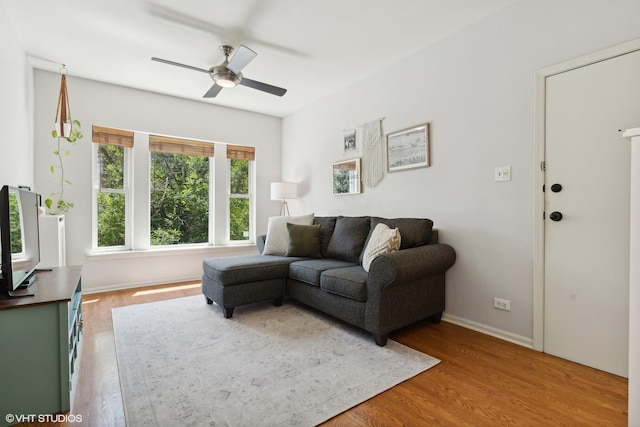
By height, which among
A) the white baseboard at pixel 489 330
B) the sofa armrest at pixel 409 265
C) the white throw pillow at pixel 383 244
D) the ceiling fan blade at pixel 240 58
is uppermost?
the ceiling fan blade at pixel 240 58

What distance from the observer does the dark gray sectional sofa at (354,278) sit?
7.44ft

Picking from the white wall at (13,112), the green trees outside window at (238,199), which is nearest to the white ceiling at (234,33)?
the white wall at (13,112)

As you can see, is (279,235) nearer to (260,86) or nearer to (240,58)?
(260,86)

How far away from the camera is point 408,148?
317cm

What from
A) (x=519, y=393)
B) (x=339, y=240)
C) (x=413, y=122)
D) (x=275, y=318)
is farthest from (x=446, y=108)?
(x=275, y=318)

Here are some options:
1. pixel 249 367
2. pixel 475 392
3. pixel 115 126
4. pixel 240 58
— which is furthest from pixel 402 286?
pixel 115 126

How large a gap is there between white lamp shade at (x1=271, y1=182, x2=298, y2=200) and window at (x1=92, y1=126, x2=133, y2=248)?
194cm

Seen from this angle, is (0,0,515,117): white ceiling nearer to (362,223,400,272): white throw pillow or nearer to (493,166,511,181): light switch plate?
(493,166,511,181): light switch plate

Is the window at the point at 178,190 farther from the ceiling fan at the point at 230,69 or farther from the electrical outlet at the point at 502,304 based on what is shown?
the electrical outlet at the point at 502,304

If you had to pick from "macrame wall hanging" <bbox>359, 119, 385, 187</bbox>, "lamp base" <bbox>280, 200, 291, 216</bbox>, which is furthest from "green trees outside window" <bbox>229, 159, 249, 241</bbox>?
"macrame wall hanging" <bbox>359, 119, 385, 187</bbox>

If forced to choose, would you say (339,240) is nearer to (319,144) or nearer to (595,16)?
(319,144)

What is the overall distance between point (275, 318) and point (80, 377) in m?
1.42

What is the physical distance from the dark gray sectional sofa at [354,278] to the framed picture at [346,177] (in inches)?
20.1
